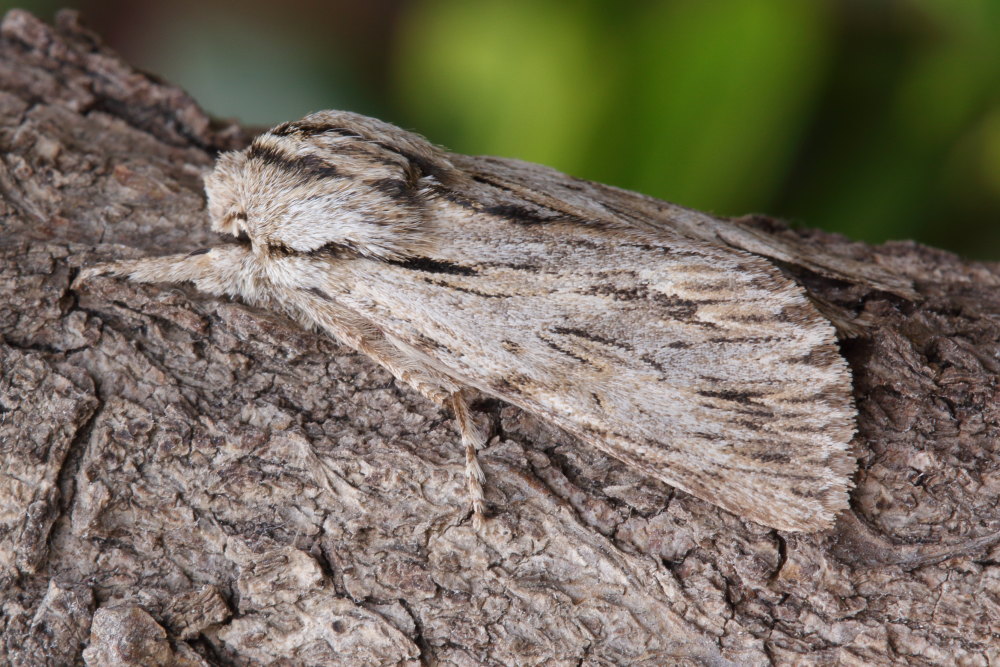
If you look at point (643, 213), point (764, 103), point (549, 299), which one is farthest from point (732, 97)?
point (549, 299)

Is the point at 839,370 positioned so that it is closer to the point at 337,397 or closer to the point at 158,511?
the point at 337,397

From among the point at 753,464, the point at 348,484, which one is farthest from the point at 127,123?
the point at 753,464

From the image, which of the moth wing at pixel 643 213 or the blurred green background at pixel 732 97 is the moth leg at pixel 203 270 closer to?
the moth wing at pixel 643 213

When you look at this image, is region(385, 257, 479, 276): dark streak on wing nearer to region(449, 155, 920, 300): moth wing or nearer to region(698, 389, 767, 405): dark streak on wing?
region(449, 155, 920, 300): moth wing

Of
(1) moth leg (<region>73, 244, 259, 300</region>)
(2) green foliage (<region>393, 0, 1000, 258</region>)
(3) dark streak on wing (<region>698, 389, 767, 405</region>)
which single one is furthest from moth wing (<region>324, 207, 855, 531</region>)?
(2) green foliage (<region>393, 0, 1000, 258</region>)

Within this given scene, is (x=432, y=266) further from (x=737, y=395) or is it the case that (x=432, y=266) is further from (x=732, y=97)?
(x=732, y=97)

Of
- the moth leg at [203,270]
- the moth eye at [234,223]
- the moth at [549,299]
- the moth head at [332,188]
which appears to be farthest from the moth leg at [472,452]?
the moth eye at [234,223]

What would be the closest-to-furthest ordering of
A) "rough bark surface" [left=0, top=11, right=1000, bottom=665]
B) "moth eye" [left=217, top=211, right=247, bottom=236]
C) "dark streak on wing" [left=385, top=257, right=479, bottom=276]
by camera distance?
"rough bark surface" [left=0, top=11, right=1000, bottom=665] < "dark streak on wing" [left=385, top=257, right=479, bottom=276] < "moth eye" [left=217, top=211, right=247, bottom=236]
